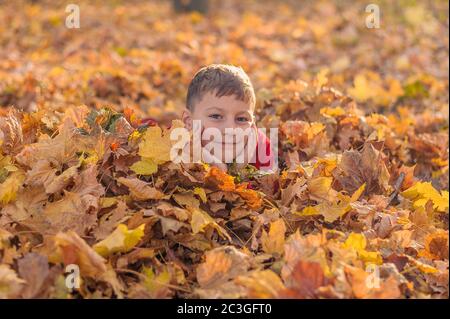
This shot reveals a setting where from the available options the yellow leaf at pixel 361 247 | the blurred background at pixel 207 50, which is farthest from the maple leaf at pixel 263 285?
the blurred background at pixel 207 50

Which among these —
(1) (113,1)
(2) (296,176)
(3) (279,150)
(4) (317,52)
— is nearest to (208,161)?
(2) (296,176)

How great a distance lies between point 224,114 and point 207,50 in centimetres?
521

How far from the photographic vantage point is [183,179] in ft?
8.64

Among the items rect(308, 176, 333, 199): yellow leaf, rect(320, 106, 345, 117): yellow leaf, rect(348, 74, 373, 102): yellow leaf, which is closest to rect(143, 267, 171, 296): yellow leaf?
rect(308, 176, 333, 199): yellow leaf

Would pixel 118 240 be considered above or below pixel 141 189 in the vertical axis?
below

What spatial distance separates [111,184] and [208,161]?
609mm

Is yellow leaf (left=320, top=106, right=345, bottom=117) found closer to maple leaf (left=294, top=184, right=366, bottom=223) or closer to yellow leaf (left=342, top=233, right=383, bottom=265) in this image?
maple leaf (left=294, top=184, right=366, bottom=223)

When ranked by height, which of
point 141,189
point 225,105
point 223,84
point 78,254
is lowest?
point 78,254

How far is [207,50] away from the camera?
331 inches

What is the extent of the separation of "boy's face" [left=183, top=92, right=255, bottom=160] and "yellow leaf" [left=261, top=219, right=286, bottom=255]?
0.96 metres

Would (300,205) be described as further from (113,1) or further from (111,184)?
(113,1)

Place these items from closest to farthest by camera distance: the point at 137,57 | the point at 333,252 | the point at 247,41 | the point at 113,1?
the point at 333,252 < the point at 137,57 < the point at 247,41 < the point at 113,1

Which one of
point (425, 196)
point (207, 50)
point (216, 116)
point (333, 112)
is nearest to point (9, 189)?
point (216, 116)

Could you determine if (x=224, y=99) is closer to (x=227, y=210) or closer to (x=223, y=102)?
(x=223, y=102)
